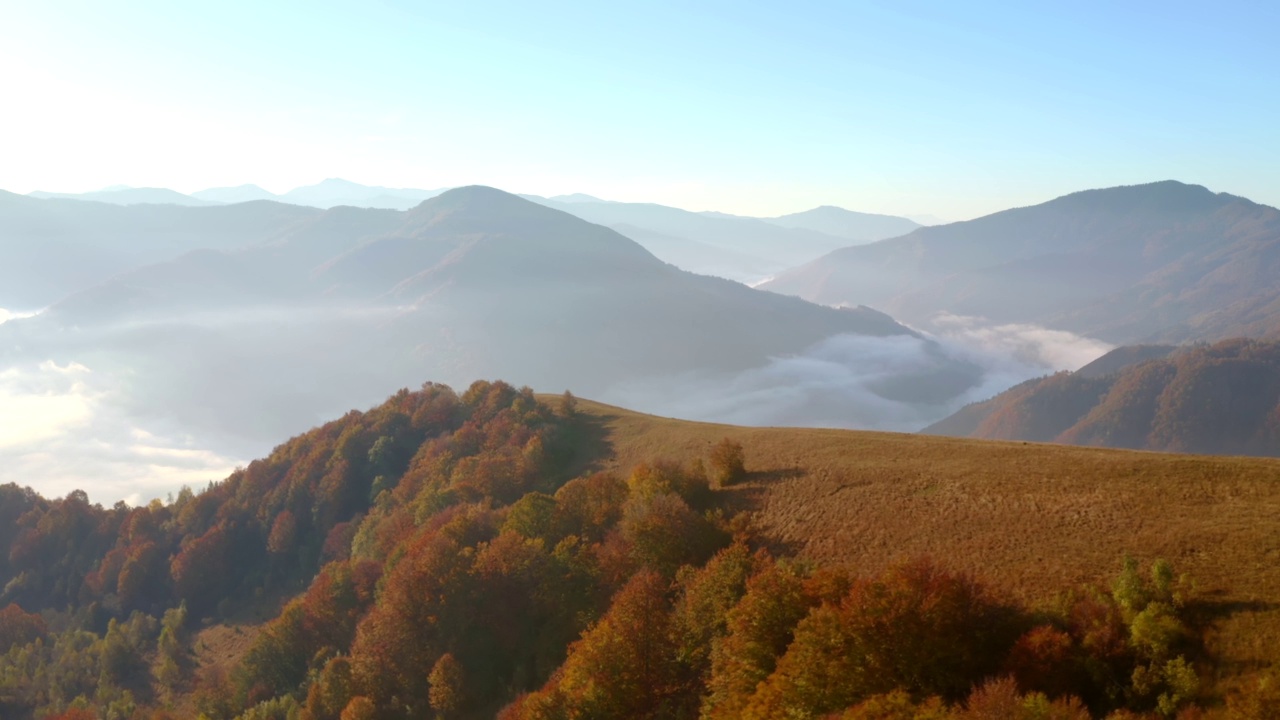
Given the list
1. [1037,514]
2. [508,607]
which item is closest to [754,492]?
[508,607]

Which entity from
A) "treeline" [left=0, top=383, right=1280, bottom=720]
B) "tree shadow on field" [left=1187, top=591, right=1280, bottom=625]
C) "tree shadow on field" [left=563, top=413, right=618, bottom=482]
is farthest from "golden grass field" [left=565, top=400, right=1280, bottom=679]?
"tree shadow on field" [left=563, top=413, right=618, bottom=482]

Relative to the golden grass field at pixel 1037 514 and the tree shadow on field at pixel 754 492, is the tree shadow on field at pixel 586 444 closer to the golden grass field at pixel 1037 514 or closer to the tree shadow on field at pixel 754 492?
the tree shadow on field at pixel 754 492

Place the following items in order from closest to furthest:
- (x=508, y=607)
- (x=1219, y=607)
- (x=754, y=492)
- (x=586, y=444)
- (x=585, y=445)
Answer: (x=1219, y=607) → (x=508, y=607) → (x=754, y=492) → (x=585, y=445) → (x=586, y=444)

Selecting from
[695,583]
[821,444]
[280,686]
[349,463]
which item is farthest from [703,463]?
[349,463]

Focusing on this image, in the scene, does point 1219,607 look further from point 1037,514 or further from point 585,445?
point 585,445

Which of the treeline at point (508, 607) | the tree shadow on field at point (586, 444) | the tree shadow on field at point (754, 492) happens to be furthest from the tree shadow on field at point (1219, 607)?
the tree shadow on field at point (586, 444)

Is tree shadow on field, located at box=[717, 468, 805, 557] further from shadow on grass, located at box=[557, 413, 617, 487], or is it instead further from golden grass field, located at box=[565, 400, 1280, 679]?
shadow on grass, located at box=[557, 413, 617, 487]
